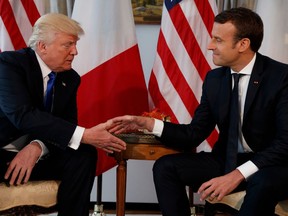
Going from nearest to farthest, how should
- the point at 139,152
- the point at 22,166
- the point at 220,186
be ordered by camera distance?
the point at 220,186, the point at 22,166, the point at 139,152

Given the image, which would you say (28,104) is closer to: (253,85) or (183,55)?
(253,85)

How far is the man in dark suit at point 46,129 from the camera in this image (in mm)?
2518

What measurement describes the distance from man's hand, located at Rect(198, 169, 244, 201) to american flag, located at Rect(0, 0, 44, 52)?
1776 millimetres

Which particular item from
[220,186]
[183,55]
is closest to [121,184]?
[220,186]

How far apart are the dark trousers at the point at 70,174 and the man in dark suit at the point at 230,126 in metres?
0.22

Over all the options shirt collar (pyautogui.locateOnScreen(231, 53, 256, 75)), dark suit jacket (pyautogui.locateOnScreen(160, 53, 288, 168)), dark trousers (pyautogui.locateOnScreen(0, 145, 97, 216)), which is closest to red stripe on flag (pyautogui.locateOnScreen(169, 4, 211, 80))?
dark suit jacket (pyautogui.locateOnScreen(160, 53, 288, 168))

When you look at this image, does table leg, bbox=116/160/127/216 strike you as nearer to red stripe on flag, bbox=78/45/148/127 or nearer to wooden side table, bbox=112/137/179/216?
wooden side table, bbox=112/137/179/216

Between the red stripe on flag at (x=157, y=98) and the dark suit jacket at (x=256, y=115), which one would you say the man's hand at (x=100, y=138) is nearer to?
the dark suit jacket at (x=256, y=115)

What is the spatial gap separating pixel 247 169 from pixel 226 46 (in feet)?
1.99

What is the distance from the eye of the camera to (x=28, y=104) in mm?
2541

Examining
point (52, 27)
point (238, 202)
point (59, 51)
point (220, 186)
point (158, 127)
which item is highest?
point (52, 27)

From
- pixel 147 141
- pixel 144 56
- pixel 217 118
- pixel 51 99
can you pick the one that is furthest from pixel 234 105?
pixel 144 56

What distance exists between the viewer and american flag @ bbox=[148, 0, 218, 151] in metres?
3.52

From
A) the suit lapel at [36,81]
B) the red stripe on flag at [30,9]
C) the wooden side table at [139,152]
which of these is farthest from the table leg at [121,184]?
the red stripe on flag at [30,9]
